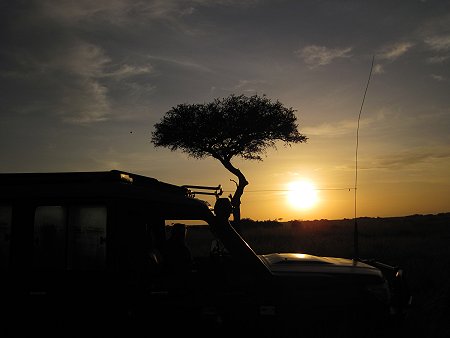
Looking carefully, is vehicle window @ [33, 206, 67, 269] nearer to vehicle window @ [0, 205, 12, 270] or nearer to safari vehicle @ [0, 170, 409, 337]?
safari vehicle @ [0, 170, 409, 337]

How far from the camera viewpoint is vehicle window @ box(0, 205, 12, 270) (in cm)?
402

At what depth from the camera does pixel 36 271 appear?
3973 mm

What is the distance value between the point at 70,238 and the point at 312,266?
101 inches

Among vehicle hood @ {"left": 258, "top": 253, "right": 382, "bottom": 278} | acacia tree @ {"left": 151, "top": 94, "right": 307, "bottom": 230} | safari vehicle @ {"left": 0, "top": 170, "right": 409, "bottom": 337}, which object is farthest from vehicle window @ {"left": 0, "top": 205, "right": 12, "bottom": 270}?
acacia tree @ {"left": 151, "top": 94, "right": 307, "bottom": 230}

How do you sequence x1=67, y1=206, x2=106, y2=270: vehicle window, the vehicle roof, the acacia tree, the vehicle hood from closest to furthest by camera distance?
x1=67, y1=206, x2=106, y2=270: vehicle window, the vehicle roof, the vehicle hood, the acacia tree

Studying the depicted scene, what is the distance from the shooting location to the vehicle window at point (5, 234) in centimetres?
402

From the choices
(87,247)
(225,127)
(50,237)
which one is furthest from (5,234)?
(225,127)

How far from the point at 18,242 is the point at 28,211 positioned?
0.28 meters

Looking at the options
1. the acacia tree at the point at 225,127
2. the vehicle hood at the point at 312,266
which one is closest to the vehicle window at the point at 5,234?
the vehicle hood at the point at 312,266

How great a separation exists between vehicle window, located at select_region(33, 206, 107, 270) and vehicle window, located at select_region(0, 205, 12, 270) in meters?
0.25

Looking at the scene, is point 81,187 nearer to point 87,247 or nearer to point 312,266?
point 87,247

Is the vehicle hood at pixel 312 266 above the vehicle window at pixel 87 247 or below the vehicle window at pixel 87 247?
below

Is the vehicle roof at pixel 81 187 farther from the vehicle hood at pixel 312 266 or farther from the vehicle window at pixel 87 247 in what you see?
the vehicle hood at pixel 312 266

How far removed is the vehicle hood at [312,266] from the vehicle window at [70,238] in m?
1.77
